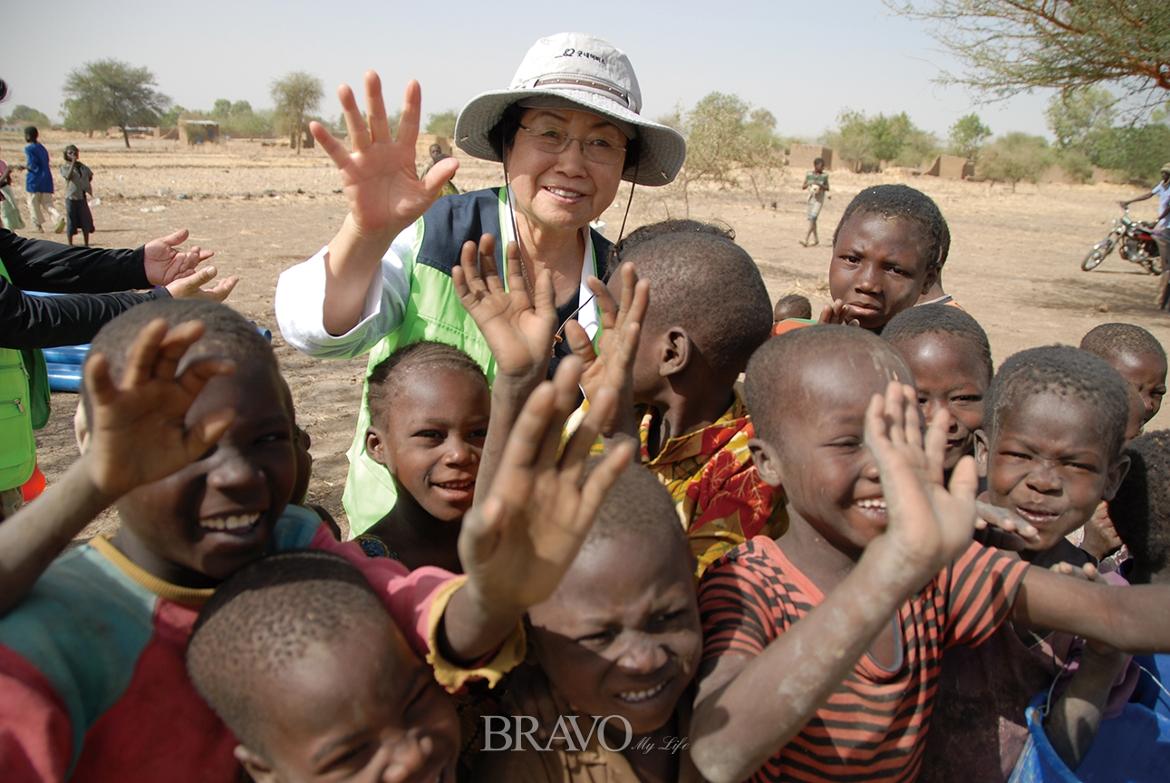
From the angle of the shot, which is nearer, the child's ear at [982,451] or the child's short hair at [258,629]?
the child's short hair at [258,629]

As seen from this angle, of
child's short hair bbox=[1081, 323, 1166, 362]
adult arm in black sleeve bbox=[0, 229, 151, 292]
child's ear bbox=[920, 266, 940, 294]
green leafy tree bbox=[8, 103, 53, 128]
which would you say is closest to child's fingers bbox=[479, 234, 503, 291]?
child's ear bbox=[920, 266, 940, 294]

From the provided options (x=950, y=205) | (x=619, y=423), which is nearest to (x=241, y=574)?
(x=619, y=423)

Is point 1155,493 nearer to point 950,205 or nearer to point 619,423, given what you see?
point 619,423

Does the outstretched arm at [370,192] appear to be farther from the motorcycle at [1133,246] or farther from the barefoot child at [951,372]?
the motorcycle at [1133,246]

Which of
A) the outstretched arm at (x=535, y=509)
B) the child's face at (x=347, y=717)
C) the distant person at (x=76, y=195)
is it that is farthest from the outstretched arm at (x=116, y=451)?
the distant person at (x=76, y=195)

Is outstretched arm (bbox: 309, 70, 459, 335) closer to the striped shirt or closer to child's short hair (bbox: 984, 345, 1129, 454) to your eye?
the striped shirt

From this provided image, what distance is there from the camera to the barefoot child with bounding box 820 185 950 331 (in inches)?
123

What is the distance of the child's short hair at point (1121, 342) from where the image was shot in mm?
3438

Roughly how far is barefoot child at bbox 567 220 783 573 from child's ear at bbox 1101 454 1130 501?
0.84 metres

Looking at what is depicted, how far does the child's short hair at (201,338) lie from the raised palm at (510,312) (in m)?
0.45

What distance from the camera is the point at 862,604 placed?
1.29 m

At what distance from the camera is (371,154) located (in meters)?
1.96

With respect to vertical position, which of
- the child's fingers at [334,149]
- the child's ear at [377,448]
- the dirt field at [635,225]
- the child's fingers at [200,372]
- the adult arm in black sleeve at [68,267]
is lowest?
the dirt field at [635,225]

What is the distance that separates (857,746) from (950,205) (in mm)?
30464
